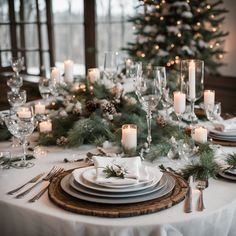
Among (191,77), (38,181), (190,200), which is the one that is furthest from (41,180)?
(191,77)

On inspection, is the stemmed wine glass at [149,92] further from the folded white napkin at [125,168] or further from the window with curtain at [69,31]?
the window with curtain at [69,31]

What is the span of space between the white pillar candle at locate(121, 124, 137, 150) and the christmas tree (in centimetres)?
306

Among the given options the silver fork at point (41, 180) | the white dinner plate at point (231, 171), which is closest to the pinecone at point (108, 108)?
the silver fork at point (41, 180)

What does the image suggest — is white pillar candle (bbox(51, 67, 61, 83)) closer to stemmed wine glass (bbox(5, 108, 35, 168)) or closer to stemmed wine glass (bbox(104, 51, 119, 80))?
stemmed wine glass (bbox(104, 51, 119, 80))

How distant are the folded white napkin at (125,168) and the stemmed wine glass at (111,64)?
1024 mm

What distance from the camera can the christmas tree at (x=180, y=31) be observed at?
Answer: 481 centimetres

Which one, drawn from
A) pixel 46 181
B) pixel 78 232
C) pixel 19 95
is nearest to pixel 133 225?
pixel 78 232

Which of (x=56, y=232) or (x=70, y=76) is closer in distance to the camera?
(x=56, y=232)

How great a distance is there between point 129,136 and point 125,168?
32 centimetres

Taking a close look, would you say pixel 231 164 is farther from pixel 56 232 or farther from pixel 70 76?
pixel 70 76

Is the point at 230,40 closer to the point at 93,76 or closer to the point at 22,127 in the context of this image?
the point at 93,76

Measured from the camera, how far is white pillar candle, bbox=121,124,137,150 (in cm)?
175

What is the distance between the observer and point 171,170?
1.62 m

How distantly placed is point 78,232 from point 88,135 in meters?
0.76
